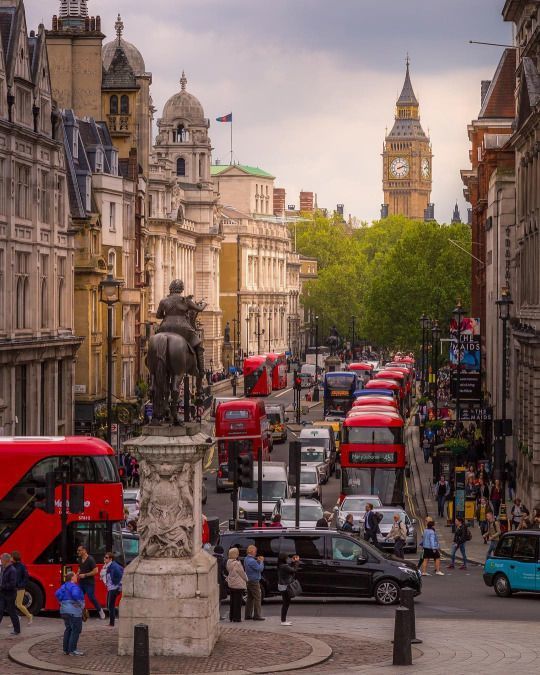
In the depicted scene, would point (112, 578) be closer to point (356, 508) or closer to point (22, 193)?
point (356, 508)

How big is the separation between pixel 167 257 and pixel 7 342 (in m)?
86.5

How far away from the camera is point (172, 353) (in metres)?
27.2

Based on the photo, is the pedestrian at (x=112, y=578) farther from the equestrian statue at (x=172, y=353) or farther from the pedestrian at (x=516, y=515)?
the pedestrian at (x=516, y=515)

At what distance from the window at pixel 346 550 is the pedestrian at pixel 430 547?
18.5ft

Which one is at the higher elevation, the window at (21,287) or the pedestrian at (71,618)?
the window at (21,287)

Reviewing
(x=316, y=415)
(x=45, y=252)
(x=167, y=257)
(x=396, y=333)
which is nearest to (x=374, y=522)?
(x=45, y=252)

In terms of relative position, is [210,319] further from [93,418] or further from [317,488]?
[317,488]

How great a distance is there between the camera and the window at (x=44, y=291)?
62500mm

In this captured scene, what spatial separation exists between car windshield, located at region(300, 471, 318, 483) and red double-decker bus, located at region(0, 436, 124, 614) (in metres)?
27.1

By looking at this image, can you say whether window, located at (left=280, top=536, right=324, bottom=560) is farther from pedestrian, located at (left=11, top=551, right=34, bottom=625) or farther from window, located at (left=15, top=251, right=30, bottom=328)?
window, located at (left=15, top=251, right=30, bottom=328)

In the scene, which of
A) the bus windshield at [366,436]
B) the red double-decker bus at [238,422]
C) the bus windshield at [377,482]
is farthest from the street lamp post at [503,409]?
the red double-decker bus at [238,422]

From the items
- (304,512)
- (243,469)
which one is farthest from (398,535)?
(304,512)

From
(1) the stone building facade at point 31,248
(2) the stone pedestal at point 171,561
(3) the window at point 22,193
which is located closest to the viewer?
(2) the stone pedestal at point 171,561

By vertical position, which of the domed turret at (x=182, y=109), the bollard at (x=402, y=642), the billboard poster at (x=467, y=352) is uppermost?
the domed turret at (x=182, y=109)
